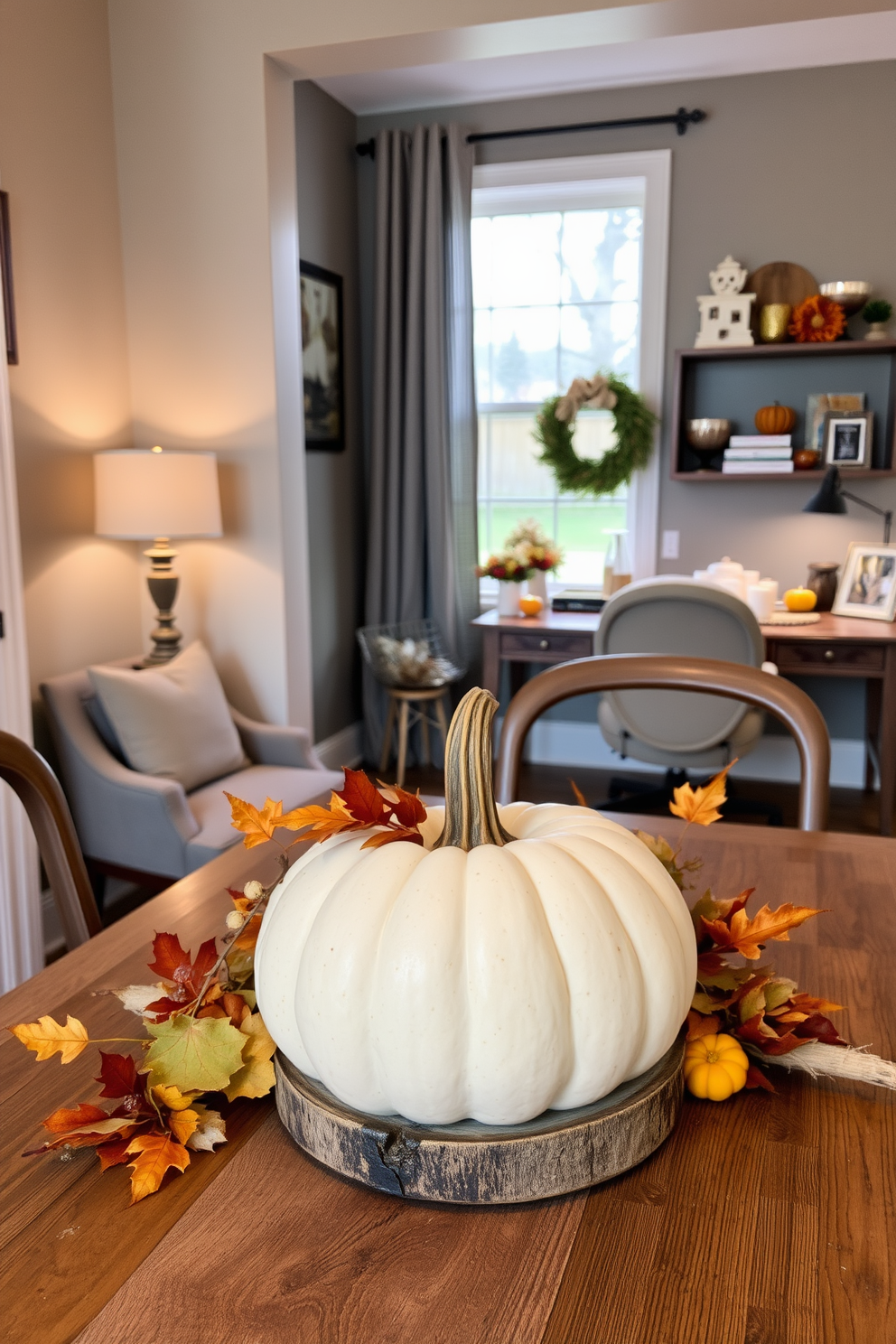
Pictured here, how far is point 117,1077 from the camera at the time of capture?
62 cm

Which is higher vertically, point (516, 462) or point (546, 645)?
point (516, 462)

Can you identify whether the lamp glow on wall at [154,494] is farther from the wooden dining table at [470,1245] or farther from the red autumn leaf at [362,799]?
the red autumn leaf at [362,799]

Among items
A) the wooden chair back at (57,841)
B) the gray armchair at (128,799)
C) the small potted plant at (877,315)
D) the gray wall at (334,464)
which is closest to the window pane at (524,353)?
the gray wall at (334,464)

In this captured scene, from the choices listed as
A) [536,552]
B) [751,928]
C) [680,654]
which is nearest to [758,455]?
[536,552]

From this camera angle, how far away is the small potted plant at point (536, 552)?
417 centimetres

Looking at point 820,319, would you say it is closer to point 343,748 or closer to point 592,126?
point 592,126

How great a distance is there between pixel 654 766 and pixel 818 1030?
3.75 m

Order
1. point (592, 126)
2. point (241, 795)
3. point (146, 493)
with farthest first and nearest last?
point (592, 126) < point (146, 493) < point (241, 795)

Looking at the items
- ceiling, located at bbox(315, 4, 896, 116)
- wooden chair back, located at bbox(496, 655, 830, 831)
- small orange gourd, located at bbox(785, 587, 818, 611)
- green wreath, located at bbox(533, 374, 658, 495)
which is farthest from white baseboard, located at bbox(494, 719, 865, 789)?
wooden chair back, located at bbox(496, 655, 830, 831)

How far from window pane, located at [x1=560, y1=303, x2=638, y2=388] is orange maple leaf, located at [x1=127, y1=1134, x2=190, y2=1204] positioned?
4130 millimetres

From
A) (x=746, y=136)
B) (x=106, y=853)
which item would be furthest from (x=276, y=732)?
(x=746, y=136)

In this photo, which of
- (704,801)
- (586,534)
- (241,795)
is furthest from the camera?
(586,534)

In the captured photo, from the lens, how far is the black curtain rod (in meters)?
3.98

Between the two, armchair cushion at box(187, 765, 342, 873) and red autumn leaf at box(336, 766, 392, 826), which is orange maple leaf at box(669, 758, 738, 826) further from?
armchair cushion at box(187, 765, 342, 873)
